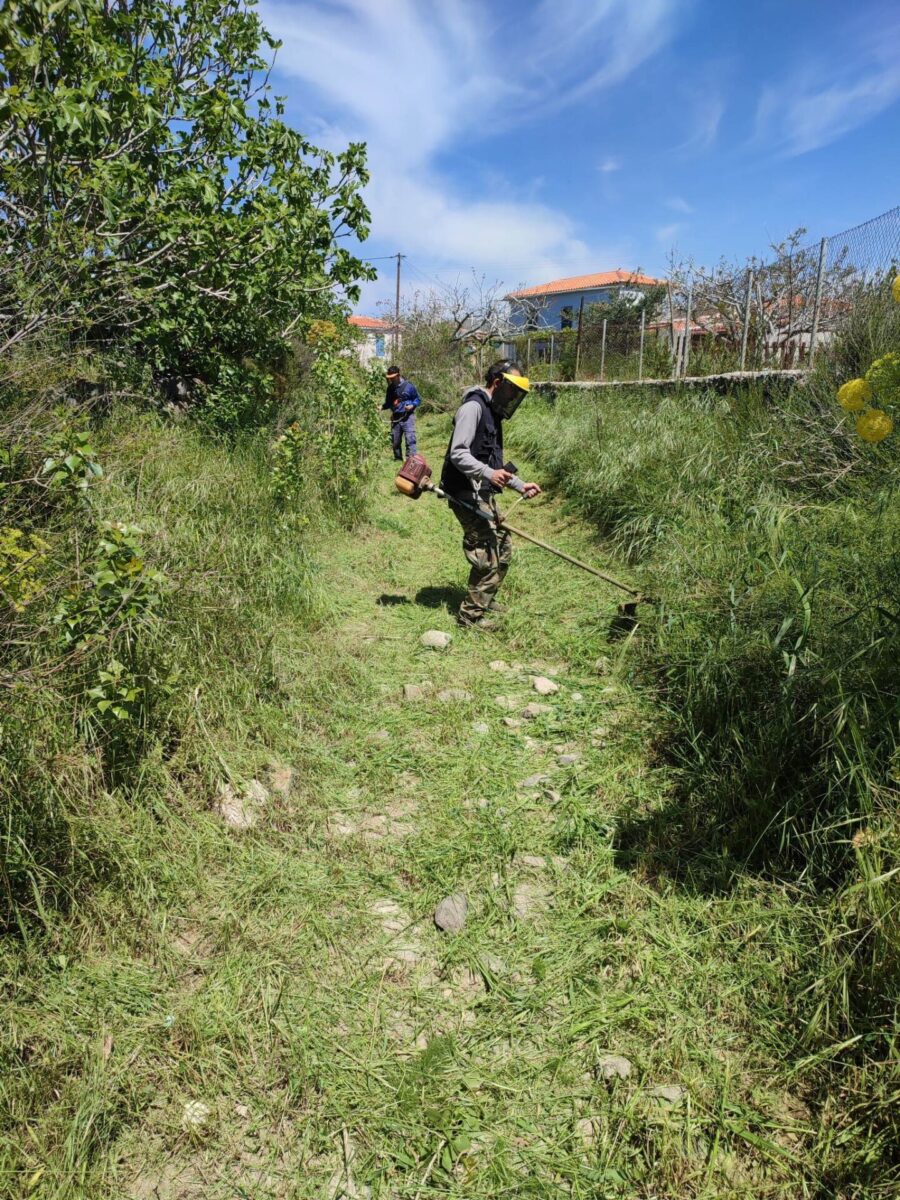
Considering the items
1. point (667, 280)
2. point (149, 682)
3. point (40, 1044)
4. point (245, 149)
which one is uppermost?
point (667, 280)

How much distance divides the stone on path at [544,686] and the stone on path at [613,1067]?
2.13m

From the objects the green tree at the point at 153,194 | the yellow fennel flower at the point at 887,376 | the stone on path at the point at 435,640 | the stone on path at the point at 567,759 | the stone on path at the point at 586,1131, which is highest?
the green tree at the point at 153,194

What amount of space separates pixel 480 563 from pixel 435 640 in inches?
26.1

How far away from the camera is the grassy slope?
1.65 m

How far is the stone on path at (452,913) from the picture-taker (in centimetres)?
236

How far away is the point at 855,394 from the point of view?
1778mm

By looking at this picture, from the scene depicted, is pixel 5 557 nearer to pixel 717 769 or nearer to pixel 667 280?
pixel 717 769

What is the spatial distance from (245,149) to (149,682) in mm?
4309

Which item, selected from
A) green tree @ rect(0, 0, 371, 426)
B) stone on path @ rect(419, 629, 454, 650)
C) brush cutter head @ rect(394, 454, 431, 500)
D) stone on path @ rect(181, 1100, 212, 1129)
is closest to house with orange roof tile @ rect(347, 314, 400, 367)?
green tree @ rect(0, 0, 371, 426)

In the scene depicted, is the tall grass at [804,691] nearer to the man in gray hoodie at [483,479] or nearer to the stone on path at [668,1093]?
the stone on path at [668,1093]

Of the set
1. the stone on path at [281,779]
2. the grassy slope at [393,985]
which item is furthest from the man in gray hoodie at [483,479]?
the stone on path at [281,779]

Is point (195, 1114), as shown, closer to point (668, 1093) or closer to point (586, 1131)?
point (586, 1131)

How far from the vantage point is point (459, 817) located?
2896 mm

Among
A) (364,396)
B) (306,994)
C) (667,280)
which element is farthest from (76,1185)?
(667,280)
